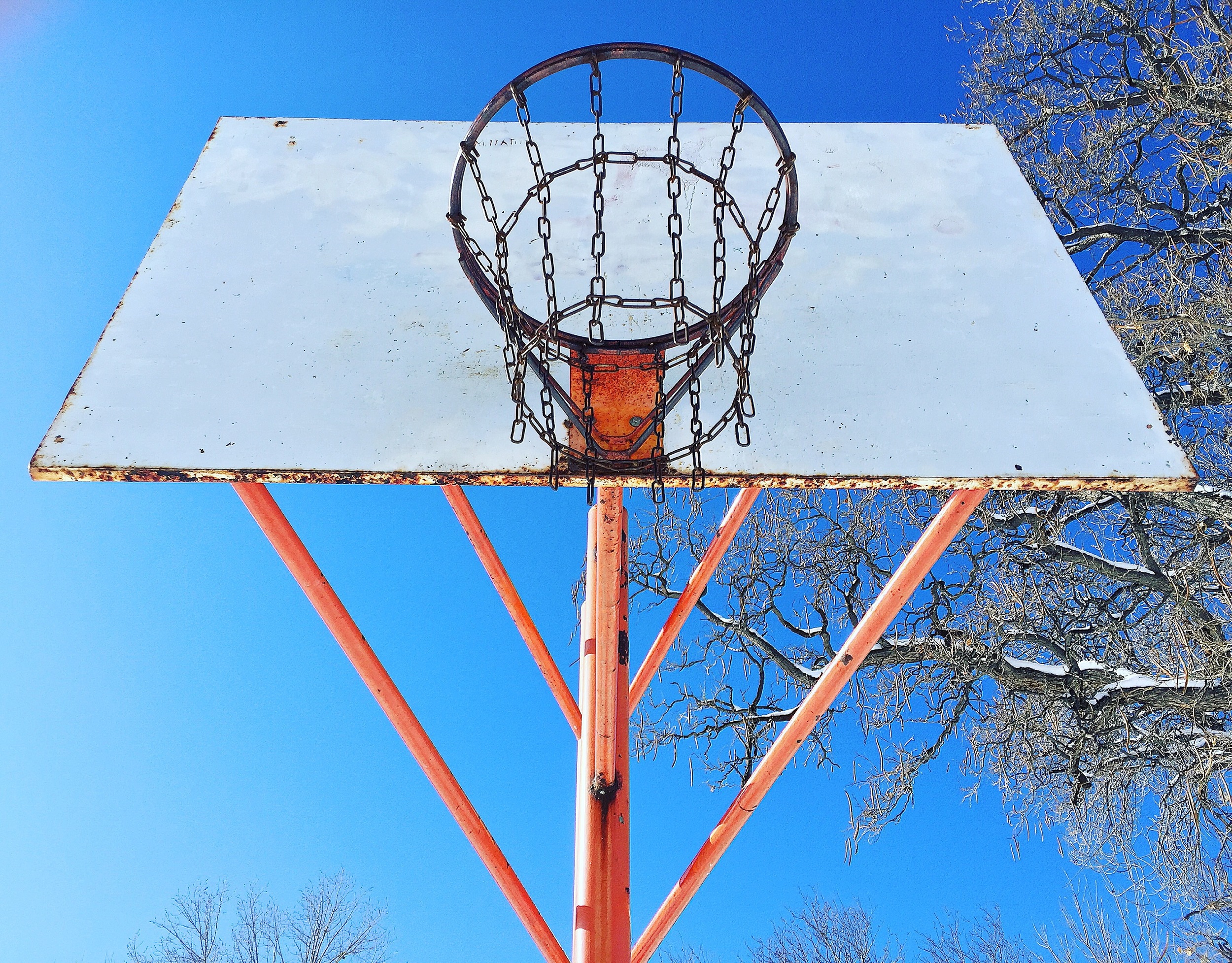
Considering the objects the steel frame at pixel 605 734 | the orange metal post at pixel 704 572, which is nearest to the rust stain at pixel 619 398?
Answer: the steel frame at pixel 605 734

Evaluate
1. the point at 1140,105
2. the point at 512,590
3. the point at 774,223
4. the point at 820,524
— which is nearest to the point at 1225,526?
the point at 820,524

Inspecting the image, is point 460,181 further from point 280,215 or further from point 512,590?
point 512,590

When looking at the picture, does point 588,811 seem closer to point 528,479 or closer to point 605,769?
point 605,769

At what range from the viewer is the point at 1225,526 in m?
6.87

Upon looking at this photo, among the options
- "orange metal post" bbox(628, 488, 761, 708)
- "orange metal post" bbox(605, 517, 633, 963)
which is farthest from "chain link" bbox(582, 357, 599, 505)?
"orange metal post" bbox(628, 488, 761, 708)

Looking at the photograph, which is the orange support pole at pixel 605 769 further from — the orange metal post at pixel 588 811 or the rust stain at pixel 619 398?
the rust stain at pixel 619 398

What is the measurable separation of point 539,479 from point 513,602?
1738 mm

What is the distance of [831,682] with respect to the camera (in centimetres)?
344

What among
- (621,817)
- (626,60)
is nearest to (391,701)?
(621,817)

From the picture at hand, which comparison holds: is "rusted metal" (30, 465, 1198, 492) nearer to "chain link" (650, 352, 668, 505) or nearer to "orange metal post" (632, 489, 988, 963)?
"chain link" (650, 352, 668, 505)

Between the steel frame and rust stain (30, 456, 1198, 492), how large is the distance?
0.72 ft

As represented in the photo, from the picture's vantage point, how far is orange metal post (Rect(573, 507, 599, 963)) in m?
3.39

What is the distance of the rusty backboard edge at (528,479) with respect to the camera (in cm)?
280

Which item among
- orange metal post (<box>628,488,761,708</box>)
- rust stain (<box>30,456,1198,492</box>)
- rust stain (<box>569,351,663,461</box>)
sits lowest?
rust stain (<box>30,456,1198,492</box>)
